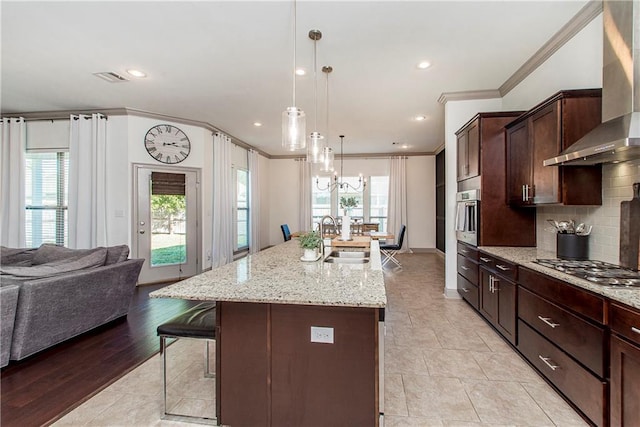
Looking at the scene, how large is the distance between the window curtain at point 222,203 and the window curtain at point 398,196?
175 inches

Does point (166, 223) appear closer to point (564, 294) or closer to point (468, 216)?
point (468, 216)

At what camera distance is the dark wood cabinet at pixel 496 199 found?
3.28 meters

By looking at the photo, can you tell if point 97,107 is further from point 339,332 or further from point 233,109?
point 339,332

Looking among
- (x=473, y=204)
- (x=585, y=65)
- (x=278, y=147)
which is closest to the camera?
(x=585, y=65)

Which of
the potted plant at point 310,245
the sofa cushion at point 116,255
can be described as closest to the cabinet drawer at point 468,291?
the potted plant at point 310,245

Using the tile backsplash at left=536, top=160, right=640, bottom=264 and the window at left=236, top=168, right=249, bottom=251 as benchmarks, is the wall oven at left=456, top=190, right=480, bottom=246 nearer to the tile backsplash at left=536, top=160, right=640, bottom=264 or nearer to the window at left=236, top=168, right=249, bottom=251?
the tile backsplash at left=536, top=160, right=640, bottom=264

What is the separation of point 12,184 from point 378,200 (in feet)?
25.8

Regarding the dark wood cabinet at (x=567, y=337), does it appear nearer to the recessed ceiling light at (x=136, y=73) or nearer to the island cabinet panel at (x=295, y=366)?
the island cabinet panel at (x=295, y=366)

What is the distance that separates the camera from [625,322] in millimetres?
1455

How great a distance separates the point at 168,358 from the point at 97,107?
14.3 feet

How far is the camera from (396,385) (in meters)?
2.17

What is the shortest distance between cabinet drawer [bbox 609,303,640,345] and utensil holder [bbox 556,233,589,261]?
1.07m

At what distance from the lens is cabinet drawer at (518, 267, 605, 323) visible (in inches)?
64.8

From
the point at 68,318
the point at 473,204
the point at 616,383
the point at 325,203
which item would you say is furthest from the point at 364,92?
the point at 325,203
